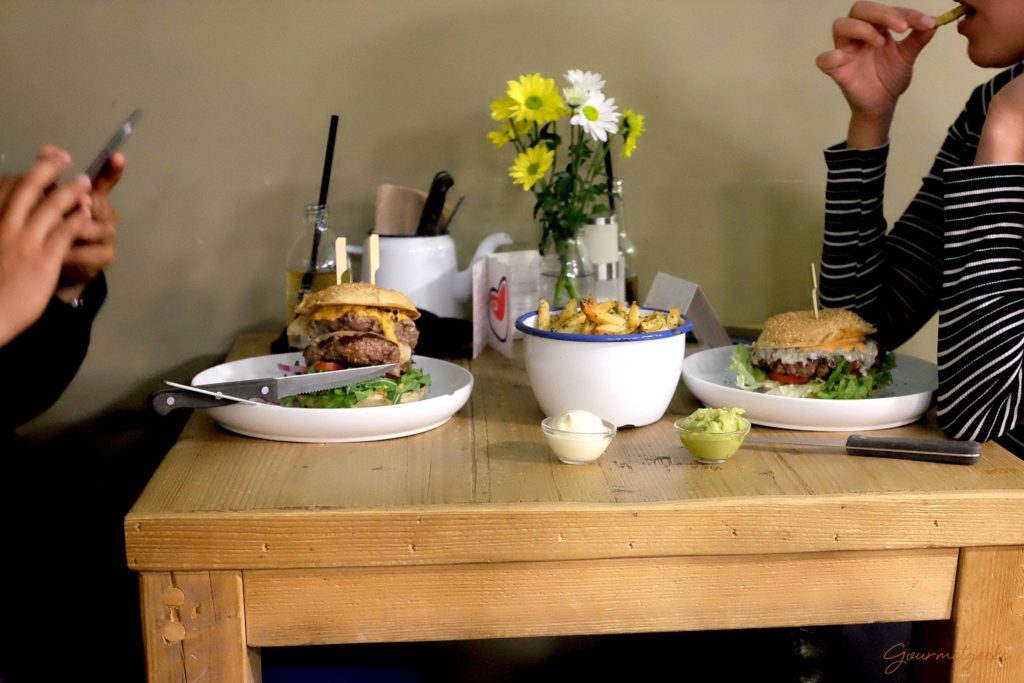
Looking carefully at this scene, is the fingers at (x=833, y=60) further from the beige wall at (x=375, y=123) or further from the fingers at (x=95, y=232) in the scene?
the fingers at (x=95, y=232)

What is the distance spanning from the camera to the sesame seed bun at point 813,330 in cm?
135

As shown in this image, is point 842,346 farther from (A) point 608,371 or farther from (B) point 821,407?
(A) point 608,371

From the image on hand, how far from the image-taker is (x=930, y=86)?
1932 millimetres

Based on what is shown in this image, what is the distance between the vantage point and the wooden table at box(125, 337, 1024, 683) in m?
0.97

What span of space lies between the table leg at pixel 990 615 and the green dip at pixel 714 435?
0.87 ft

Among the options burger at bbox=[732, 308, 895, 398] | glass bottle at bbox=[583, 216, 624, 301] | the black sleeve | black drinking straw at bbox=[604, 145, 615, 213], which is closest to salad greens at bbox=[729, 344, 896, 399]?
burger at bbox=[732, 308, 895, 398]

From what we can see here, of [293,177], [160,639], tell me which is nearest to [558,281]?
[293,177]

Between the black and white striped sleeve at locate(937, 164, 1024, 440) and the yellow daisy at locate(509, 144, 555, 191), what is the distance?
62cm

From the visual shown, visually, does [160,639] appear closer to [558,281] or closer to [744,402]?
[744,402]

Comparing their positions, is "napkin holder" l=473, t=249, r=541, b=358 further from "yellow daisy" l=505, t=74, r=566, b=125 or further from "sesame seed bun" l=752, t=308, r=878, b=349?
"sesame seed bun" l=752, t=308, r=878, b=349

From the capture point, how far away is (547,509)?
0.97 meters

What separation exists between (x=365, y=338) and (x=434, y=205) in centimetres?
47

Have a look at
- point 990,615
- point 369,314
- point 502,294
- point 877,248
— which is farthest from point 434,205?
point 990,615

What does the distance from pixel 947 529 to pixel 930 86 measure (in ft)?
4.01
